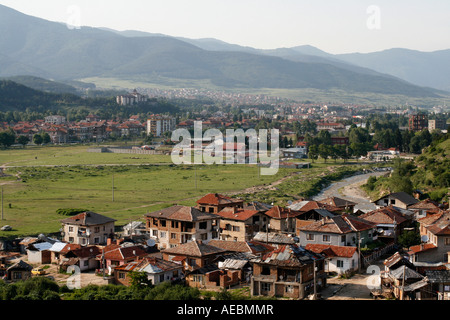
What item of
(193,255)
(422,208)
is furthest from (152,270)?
(422,208)

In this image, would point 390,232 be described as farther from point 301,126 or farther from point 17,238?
point 301,126

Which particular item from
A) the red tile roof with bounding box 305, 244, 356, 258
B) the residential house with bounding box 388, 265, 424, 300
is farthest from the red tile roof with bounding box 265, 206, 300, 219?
the residential house with bounding box 388, 265, 424, 300

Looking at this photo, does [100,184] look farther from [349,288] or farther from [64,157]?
[349,288]

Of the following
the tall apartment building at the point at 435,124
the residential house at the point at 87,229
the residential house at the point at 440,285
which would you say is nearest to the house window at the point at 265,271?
the residential house at the point at 440,285

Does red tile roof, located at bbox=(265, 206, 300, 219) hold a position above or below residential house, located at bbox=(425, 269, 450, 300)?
above

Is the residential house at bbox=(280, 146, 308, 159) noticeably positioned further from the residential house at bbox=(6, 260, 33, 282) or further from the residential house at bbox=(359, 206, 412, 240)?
the residential house at bbox=(6, 260, 33, 282)
